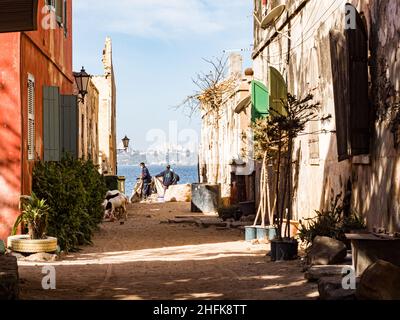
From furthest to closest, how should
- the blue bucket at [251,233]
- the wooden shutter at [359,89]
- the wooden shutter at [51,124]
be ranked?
1. the blue bucket at [251,233]
2. the wooden shutter at [51,124]
3. the wooden shutter at [359,89]

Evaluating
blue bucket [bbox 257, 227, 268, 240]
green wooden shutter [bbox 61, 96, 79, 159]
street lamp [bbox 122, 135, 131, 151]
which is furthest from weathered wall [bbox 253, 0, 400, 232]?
street lamp [bbox 122, 135, 131, 151]

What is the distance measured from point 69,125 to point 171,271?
5.49 metres

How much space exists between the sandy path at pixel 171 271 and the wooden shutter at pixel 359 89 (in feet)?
6.38

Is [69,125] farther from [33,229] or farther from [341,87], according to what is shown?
[341,87]

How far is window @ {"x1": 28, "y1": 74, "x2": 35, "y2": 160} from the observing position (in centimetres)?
1268

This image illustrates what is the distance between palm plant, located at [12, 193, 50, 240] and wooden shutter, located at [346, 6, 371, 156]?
491cm

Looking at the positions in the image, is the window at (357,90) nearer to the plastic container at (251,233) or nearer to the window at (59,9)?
the plastic container at (251,233)

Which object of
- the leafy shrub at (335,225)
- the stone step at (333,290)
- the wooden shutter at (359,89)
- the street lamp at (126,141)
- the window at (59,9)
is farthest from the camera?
the street lamp at (126,141)

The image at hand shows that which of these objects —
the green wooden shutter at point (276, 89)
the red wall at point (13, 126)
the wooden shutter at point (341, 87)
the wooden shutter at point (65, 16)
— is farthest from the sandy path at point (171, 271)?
the wooden shutter at point (65, 16)

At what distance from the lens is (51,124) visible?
13.9 m

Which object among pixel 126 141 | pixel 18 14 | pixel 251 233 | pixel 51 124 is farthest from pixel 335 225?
pixel 126 141

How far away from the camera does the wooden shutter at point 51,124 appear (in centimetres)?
1366

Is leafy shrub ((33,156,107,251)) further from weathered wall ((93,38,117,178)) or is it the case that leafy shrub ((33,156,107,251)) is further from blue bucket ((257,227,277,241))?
weathered wall ((93,38,117,178))
